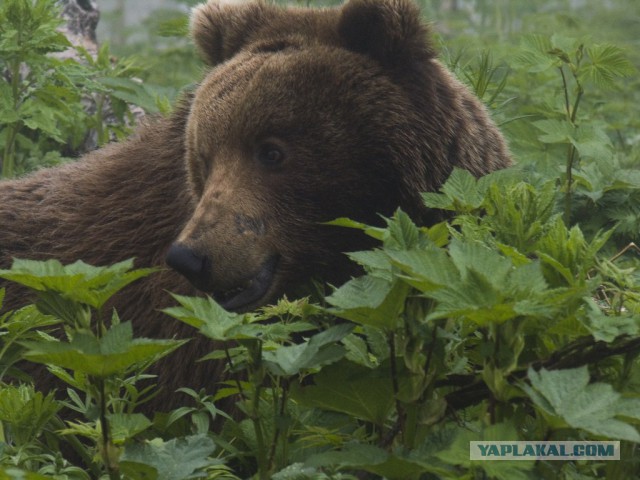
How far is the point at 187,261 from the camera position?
3.67 meters

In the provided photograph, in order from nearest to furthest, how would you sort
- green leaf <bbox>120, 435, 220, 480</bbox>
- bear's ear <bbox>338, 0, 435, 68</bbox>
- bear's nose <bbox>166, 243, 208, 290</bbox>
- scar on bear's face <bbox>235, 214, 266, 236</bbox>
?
green leaf <bbox>120, 435, 220, 480</bbox>
bear's nose <bbox>166, 243, 208, 290</bbox>
scar on bear's face <bbox>235, 214, 266, 236</bbox>
bear's ear <bbox>338, 0, 435, 68</bbox>

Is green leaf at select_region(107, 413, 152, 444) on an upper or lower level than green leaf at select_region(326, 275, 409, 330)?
lower

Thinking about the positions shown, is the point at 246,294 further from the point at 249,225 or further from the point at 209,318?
the point at 209,318

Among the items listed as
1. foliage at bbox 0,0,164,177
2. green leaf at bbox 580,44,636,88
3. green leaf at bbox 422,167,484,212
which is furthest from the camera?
foliage at bbox 0,0,164,177

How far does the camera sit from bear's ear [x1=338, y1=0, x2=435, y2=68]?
4.21 metres

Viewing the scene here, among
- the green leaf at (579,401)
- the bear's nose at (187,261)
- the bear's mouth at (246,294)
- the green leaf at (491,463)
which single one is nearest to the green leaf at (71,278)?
the green leaf at (491,463)

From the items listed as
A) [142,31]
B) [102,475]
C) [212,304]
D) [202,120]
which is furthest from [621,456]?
[142,31]

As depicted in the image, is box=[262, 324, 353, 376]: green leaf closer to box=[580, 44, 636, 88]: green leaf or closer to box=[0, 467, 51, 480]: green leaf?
box=[0, 467, 51, 480]: green leaf

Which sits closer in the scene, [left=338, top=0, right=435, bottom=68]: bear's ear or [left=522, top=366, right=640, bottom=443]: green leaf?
[left=522, top=366, right=640, bottom=443]: green leaf

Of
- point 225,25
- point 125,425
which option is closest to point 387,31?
point 225,25

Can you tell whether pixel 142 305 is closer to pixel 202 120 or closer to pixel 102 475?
pixel 202 120

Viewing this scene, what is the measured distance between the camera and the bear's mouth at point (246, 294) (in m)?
3.92

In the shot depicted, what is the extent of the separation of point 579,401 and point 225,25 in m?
2.94

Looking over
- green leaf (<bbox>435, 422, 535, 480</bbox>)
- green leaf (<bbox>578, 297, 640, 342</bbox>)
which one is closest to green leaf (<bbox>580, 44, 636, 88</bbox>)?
green leaf (<bbox>578, 297, 640, 342</bbox>)
